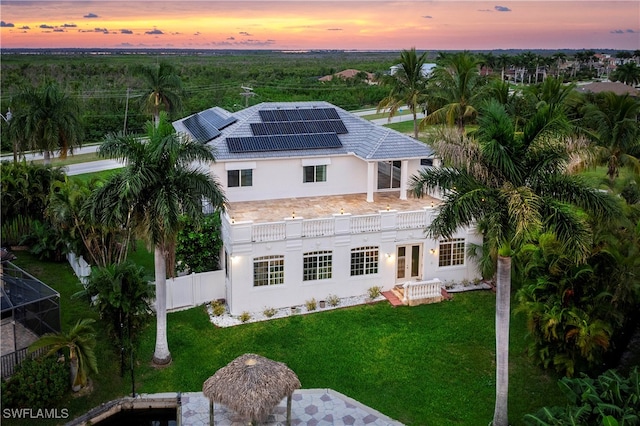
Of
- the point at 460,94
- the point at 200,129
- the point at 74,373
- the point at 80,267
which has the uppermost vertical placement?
the point at 460,94

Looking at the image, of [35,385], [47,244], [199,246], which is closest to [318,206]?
[199,246]

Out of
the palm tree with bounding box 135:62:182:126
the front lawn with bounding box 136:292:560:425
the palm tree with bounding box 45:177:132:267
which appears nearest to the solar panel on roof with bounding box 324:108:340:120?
the front lawn with bounding box 136:292:560:425

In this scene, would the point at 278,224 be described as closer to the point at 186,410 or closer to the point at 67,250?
the point at 186,410

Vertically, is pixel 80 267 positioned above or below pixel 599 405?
below

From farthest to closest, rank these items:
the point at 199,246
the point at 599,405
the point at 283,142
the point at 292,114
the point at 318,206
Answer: the point at 292,114 → the point at 283,142 → the point at 318,206 → the point at 199,246 → the point at 599,405

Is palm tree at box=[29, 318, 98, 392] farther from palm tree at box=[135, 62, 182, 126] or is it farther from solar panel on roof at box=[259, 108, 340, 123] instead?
palm tree at box=[135, 62, 182, 126]

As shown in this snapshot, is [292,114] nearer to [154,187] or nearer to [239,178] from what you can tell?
[239,178]

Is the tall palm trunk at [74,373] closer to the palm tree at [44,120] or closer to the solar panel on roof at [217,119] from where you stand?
the solar panel on roof at [217,119]
